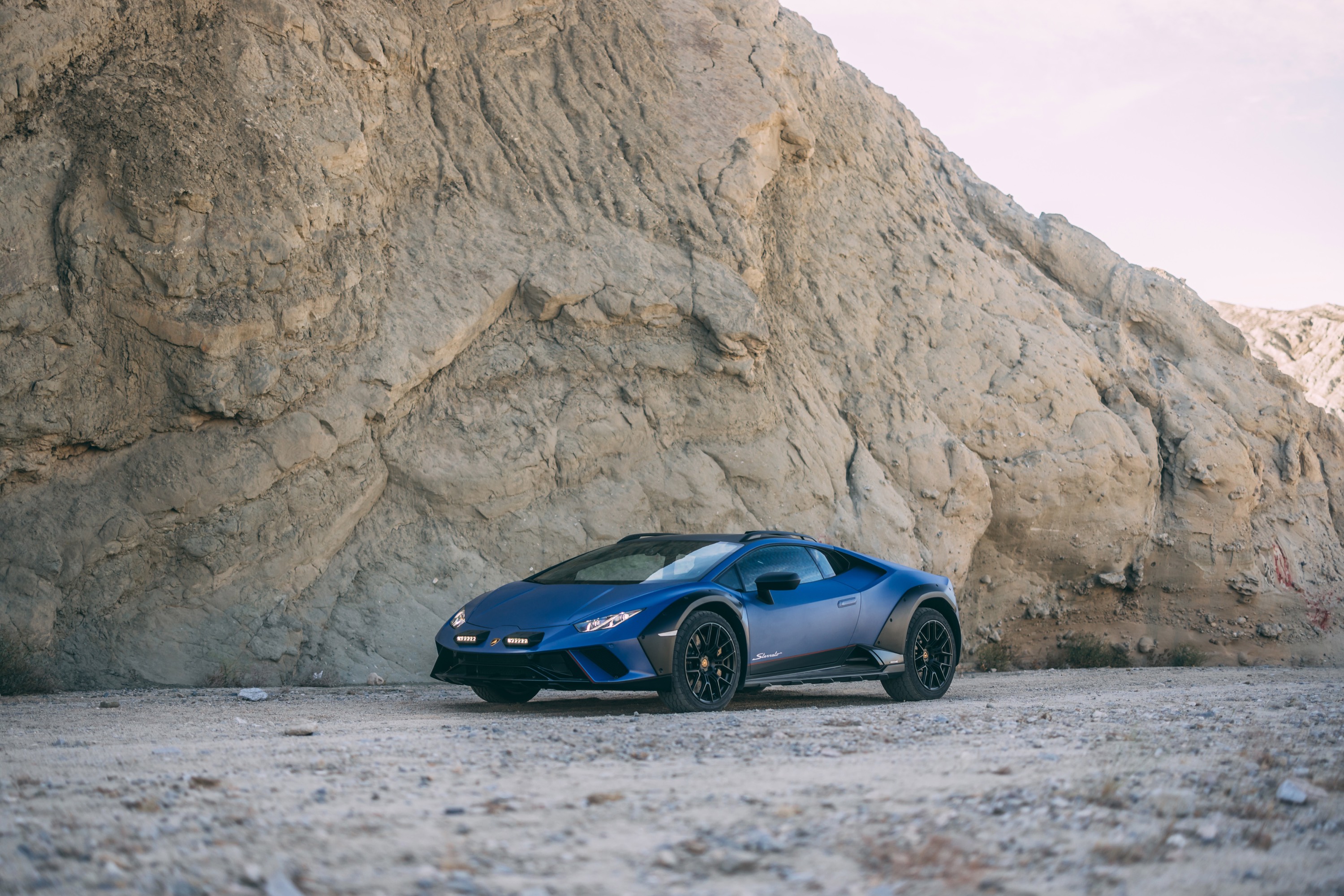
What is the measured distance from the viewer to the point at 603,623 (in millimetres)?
6965

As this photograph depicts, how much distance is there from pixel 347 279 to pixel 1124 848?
32.3 feet

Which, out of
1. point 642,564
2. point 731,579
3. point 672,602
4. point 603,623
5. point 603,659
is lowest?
point 603,659

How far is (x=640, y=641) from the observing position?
22.7ft

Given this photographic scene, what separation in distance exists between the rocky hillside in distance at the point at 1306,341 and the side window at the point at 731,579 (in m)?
24.5

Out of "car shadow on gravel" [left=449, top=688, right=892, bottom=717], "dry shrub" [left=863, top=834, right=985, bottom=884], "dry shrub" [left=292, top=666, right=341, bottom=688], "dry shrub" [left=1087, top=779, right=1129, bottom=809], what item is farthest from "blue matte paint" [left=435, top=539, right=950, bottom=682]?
"dry shrub" [left=863, top=834, right=985, bottom=884]

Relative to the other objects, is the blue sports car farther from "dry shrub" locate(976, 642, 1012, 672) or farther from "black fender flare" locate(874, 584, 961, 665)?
"dry shrub" locate(976, 642, 1012, 672)

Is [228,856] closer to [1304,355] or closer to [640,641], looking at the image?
[640,641]

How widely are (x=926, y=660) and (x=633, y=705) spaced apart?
98.2 inches

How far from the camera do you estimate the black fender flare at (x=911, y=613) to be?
27.6 feet

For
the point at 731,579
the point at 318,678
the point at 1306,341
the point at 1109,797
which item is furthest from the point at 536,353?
the point at 1306,341

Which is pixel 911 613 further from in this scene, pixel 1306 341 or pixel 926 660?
pixel 1306 341

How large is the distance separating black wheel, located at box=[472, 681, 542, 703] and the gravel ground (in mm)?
967

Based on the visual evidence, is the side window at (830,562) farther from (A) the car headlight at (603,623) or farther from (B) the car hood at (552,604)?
(A) the car headlight at (603,623)

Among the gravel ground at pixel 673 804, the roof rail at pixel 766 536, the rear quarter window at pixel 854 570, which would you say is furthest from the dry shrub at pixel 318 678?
the rear quarter window at pixel 854 570
